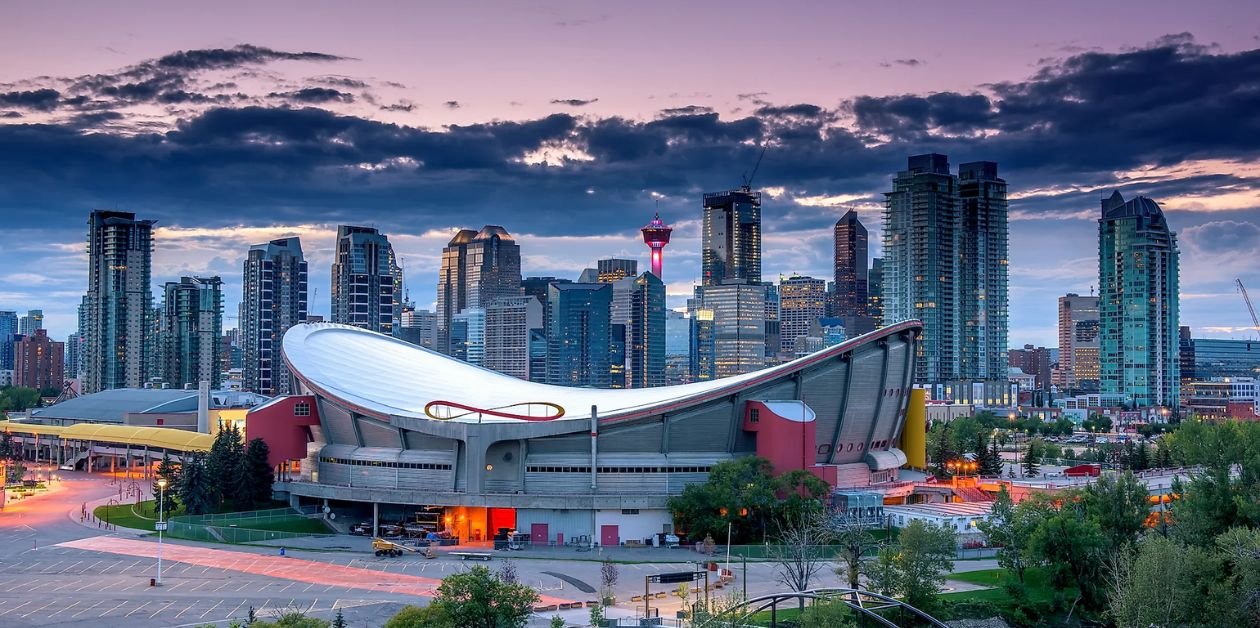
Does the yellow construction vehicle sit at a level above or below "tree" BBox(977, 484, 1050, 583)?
below

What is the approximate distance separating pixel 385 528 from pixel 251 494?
12.3 meters

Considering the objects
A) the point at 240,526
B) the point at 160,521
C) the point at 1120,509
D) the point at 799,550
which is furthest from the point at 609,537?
the point at 1120,509

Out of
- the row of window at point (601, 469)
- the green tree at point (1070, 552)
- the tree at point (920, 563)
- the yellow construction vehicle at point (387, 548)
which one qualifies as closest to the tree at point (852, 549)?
the tree at point (920, 563)

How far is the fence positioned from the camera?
74.8m

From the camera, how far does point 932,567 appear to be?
190ft

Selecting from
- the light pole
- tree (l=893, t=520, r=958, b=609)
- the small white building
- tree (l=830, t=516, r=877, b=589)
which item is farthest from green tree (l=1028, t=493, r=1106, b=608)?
the light pole

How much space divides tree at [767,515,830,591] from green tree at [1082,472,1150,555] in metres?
13.4

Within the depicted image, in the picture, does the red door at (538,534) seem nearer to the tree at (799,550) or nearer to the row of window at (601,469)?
the row of window at (601,469)

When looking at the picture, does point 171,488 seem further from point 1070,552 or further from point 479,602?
point 1070,552

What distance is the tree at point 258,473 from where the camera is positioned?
280ft

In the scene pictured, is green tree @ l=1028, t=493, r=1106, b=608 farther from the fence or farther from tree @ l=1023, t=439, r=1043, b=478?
tree @ l=1023, t=439, r=1043, b=478

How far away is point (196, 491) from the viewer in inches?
3270

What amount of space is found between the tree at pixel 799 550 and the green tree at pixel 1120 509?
13403 millimetres

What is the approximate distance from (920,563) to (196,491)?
4929 cm
